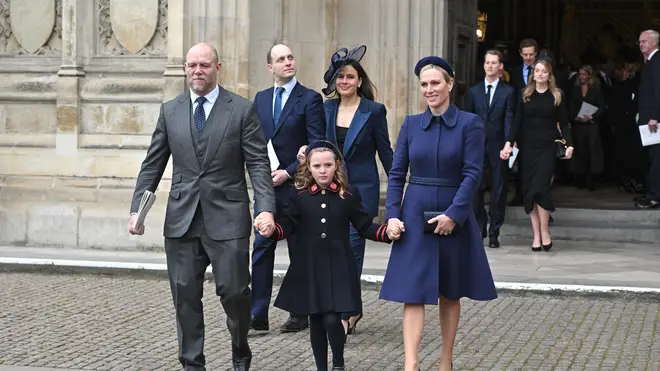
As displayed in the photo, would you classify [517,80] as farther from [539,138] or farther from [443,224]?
[443,224]

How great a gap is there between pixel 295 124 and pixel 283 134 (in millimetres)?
118

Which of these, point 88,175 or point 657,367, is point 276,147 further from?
point 88,175

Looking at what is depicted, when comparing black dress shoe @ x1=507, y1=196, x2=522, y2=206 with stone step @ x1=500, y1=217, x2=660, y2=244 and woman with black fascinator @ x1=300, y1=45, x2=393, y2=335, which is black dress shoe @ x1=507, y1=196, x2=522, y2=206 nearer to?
stone step @ x1=500, y1=217, x2=660, y2=244

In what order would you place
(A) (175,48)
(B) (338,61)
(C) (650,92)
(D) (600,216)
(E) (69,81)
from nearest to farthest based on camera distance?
(B) (338,61) < (A) (175,48) < (E) (69,81) < (C) (650,92) < (D) (600,216)

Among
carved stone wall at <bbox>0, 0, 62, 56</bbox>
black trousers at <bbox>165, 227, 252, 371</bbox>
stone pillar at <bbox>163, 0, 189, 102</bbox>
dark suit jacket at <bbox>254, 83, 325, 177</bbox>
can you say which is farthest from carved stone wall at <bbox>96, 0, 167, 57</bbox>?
black trousers at <bbox>165, 227, 252, 371</bbox>

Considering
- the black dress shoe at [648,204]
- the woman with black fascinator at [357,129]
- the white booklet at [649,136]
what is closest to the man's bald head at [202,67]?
the woman with black fascinator at [357,129]

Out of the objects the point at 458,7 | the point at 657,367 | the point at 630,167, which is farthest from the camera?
the point at 630,167

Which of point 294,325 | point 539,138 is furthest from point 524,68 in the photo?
point 294,325

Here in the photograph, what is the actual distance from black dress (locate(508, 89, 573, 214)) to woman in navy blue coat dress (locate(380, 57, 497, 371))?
604 cm

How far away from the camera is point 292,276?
794 centimetres

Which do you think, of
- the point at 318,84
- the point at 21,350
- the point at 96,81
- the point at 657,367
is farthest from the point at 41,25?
the point at 657,367

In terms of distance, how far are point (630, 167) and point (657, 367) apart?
32.2ft

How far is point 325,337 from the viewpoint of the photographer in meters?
7.86

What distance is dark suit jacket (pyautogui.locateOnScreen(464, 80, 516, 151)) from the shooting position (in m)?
13.9
